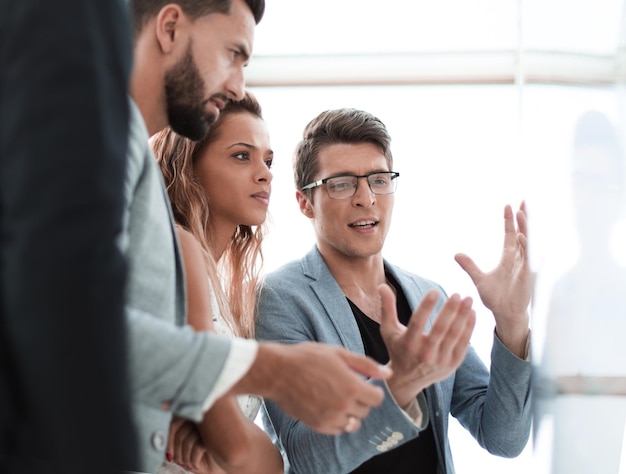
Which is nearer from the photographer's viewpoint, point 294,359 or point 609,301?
point 294,359

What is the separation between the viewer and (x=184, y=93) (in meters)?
1.34

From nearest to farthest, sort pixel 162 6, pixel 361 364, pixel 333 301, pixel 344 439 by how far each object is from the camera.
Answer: pixel 361 364 → pixel 162 6 → pixel 344 439 → pixel 333 301

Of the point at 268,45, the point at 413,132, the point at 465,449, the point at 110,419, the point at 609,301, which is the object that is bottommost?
the point at 465,449

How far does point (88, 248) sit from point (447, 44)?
3.69 m

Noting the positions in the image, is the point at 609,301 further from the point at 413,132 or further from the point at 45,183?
the point at 413,132

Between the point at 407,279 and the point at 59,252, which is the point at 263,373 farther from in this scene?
the point at 407,279

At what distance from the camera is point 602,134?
1.21 m

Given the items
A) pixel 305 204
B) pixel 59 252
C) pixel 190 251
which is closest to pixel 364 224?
pixel 305 204

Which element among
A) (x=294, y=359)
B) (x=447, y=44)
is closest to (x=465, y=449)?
(x=447, y=44)

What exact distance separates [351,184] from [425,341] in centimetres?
97

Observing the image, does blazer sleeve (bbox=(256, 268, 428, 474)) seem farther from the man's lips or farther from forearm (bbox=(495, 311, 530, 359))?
forearm (bbox=(495, 311, 530, 359))

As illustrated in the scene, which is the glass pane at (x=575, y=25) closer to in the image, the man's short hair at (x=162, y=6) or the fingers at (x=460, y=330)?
the fingers at (x=460, y=330)

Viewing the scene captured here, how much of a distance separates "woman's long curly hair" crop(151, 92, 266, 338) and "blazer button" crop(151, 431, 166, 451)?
684 mm

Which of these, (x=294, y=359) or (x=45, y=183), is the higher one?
(x=45, y=183)
